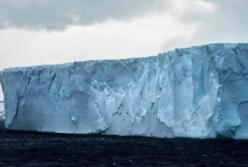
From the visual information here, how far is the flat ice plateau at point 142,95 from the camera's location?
15.1 metres

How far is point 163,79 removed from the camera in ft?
55.0

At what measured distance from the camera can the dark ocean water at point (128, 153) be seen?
10.3 meters

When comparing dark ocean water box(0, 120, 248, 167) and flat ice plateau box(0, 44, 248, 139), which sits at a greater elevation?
flat ice plateau box(0, 44, 248, 139)

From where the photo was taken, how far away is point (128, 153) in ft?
39.3

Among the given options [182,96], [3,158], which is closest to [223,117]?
[182,96]

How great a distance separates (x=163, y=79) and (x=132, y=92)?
4.26 ft

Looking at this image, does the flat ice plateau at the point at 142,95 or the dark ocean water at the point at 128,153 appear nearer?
the dark ocean water at the point at 128,153

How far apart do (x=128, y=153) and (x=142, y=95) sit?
5547 millimetres

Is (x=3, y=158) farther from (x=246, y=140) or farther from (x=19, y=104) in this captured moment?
(x=19, y=104)

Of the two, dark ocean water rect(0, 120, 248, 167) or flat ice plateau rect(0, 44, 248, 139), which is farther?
flat ice plateau rect(0, 44, 248, 139)

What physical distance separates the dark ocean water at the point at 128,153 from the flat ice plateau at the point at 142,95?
0.98 m

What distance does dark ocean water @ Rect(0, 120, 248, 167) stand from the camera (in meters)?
10.3

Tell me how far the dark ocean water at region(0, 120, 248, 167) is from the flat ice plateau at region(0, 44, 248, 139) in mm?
978

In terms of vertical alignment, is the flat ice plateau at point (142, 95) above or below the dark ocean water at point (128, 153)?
above
